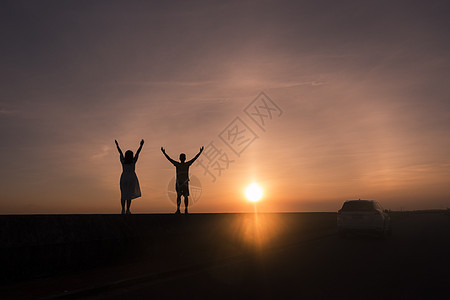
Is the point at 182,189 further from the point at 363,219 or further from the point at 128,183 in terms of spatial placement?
the point at 363,219

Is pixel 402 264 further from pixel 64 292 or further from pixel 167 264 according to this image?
pixel 64 292

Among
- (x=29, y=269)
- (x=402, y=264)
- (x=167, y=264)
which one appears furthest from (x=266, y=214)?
(x=29, y=269)

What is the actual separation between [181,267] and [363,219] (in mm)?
12699

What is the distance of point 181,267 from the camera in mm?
9133

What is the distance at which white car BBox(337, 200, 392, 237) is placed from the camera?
19234 mm

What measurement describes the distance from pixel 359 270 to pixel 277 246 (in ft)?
A: 17.5

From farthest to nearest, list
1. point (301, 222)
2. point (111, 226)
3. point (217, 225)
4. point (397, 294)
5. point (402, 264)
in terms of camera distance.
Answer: point (301, 222) → point (217, 225) → point (402, 264) → point (111, 226) → point (397, 294)

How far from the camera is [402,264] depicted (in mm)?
10859

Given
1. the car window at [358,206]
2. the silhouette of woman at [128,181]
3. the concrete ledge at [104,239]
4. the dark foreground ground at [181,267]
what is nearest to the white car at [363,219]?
the car window at [358,206]

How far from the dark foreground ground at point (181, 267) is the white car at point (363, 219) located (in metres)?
5.73

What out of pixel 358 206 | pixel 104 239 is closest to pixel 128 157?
pixel 104 239

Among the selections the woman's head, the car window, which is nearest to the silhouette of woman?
the woman's head

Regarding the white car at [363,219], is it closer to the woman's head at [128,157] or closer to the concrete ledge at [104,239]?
the concrete ledge at [104,239]

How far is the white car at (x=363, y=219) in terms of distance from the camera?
19234mm
